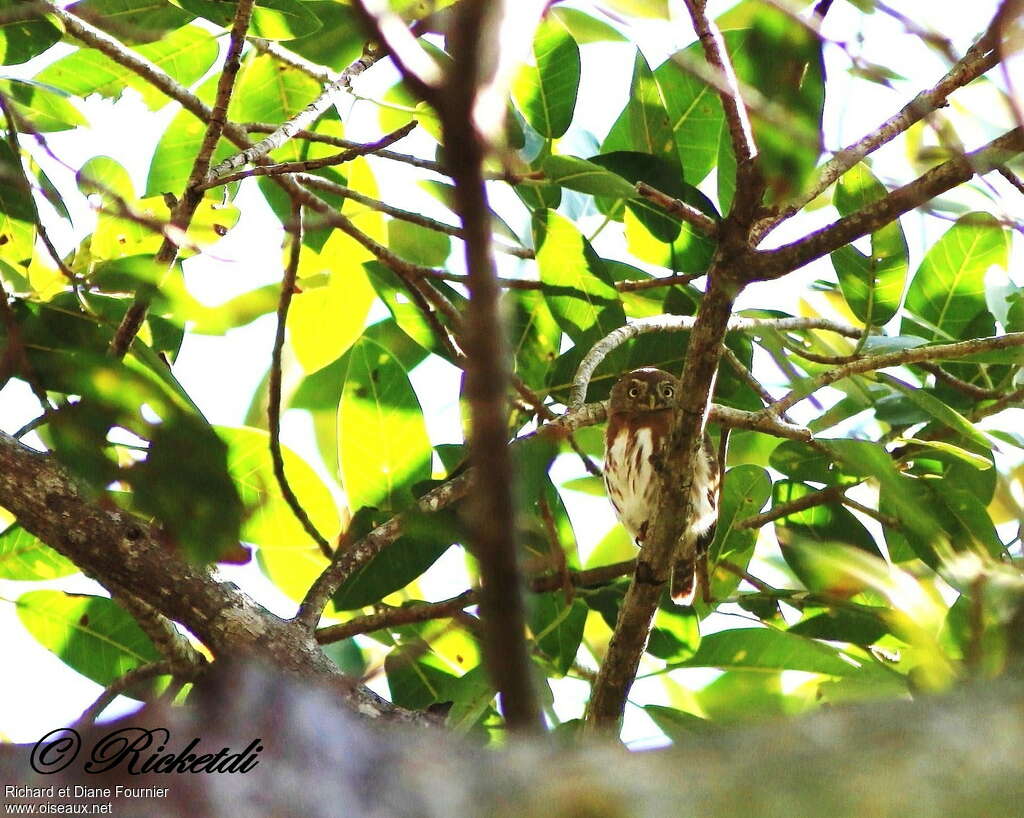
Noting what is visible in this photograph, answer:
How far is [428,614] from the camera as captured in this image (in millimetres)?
3490

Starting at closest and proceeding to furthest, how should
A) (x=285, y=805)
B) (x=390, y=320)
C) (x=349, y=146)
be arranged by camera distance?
(x=285, y=805)
(x=349, y=146)
(x=390, y=320)

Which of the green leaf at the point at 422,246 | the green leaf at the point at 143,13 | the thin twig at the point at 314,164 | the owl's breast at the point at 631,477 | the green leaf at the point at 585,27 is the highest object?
the green leaf at the point at 585,27

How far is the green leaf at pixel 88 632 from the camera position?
3.56 metres

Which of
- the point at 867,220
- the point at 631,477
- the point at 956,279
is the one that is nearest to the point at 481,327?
the point at 867,220

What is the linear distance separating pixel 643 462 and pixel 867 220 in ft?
11.0

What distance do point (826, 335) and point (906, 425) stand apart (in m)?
0.76

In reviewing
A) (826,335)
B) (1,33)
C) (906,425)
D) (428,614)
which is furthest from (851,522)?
(1,33)

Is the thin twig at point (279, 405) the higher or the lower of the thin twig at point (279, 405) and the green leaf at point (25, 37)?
the lower

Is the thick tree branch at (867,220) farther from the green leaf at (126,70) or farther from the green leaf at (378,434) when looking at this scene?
the green leaf at (126,70)

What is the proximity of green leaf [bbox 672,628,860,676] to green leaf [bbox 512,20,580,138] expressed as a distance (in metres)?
1.73

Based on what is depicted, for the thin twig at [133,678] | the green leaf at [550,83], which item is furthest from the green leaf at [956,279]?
the thin twig at [133,678]

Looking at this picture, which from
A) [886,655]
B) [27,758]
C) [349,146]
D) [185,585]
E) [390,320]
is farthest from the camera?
[390,320]

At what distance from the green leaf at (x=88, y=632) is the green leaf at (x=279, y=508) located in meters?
0.44

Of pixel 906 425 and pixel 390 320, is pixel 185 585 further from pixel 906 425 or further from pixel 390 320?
pixel 906 425
